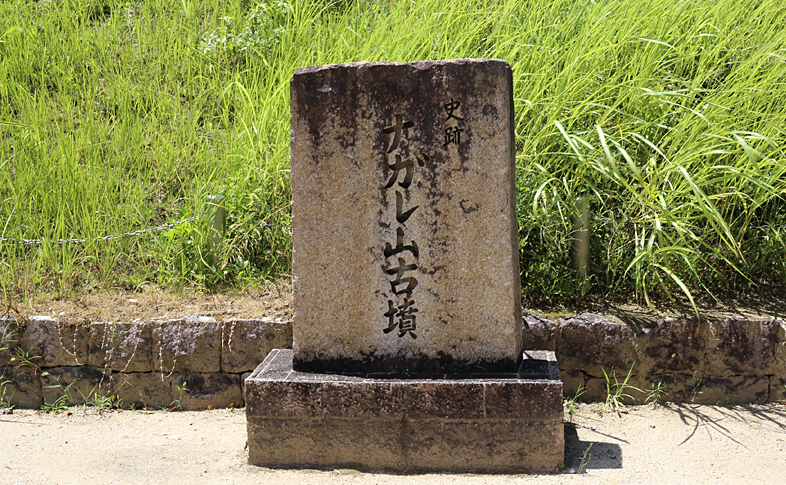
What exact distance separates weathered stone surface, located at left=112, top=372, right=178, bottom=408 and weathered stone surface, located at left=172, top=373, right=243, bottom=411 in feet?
0.17

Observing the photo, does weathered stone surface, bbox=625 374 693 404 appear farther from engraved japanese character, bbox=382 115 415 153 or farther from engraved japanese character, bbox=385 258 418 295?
engraved japanese character, bbox=382 115 415 153

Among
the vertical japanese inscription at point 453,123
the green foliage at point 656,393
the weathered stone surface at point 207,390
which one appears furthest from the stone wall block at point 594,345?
the weathered stone surface at point 207,390

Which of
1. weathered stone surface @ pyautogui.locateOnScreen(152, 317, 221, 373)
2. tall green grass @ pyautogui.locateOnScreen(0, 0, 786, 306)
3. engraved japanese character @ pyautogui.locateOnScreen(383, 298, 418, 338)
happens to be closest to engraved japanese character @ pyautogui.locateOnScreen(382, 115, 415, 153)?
engraved japanese character @ pyautogui.locateOnScreen(383, 298, 418, 338)

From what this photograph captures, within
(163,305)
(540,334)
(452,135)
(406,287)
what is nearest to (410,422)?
(406,287)

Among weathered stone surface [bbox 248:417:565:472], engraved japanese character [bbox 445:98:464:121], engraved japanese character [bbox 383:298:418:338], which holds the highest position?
engraved japanese character [bbox 445:98:464:121]

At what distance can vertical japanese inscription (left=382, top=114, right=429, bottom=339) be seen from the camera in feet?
9.36

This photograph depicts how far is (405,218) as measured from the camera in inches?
113

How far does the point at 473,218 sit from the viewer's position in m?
2.82

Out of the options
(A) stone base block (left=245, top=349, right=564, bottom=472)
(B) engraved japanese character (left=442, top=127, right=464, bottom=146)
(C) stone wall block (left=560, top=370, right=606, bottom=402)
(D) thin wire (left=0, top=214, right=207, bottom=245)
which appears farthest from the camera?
(D) thin wire (left=0, top=214, right=207, bottom=245)

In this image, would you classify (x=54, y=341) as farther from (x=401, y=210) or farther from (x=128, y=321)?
(x=401, y=210)

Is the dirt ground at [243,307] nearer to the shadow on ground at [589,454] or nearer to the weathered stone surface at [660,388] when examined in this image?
the weathered stone surface at [660,388]

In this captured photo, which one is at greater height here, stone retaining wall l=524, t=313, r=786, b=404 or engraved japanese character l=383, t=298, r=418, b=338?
engraved japanese character l=383, t=298, r=418, b=338

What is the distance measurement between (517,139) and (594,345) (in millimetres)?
1286

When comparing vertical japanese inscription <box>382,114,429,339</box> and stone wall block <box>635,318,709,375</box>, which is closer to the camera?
vertical japanese inscription <box>382,114,429,339</box>
